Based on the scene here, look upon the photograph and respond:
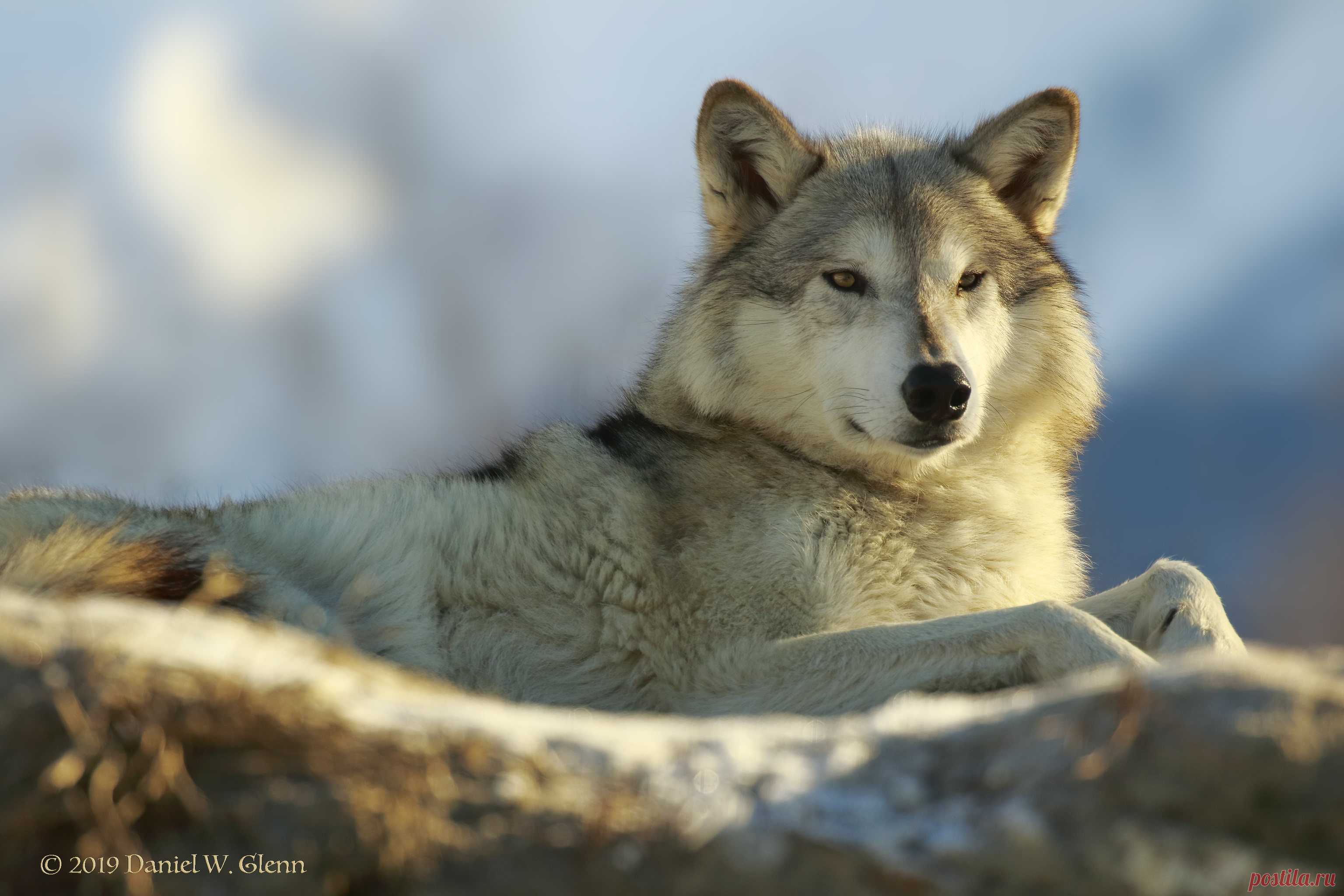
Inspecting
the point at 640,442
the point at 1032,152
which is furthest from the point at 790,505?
the point at 1032,152

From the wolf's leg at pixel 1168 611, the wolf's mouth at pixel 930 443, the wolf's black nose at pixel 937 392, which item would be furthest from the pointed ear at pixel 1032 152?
the wolf's leg at pixel 1168 611

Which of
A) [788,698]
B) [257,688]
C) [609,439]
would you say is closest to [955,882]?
[257,688]

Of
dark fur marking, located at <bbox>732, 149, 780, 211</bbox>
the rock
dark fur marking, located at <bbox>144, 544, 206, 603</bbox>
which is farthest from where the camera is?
dark fur marking, located at <bbox>732, 149, 780, 211</bbox>

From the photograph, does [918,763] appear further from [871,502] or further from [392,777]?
[871,502]

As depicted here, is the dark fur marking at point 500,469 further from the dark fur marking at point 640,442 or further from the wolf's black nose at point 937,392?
the wolf's black nose at point 937,392

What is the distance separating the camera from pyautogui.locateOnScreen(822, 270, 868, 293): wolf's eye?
4.28m

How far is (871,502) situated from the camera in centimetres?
408

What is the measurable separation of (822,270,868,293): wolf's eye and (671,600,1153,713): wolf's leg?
1.39 metres

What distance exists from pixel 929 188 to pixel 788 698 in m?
2.23

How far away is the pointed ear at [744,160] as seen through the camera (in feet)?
15.3

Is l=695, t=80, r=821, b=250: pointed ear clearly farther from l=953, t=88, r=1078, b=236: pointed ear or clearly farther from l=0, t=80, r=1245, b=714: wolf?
l=953, t=88, r=1078, b=236: pointed ear

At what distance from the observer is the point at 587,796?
1.74m

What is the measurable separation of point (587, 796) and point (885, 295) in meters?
2.89

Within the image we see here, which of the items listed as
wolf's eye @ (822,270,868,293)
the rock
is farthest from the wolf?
the rock
